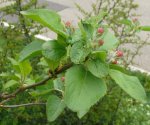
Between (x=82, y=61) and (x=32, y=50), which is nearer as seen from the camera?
(x=82, y=61)

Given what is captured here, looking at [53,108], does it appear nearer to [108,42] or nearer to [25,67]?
[25,67]

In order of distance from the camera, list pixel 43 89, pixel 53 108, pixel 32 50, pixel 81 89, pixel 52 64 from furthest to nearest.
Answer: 1. pixel 43 89
2. pixel 53 108
3. pixel 52 64
4. pixel 32 50
5. pixel 81 89

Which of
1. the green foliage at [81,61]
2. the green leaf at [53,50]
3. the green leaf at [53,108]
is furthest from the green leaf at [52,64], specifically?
the green leaf at [53,108]

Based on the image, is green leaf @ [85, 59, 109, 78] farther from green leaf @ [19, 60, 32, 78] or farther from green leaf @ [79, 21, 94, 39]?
green leaf @ [19, 60, 32, 78]

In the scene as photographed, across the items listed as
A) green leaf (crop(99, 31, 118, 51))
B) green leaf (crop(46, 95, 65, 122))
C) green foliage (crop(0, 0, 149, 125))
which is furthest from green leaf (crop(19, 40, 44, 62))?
green leaf (crop(46, 95, 65, 122))

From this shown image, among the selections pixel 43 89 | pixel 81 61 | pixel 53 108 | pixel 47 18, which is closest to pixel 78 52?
pixel 81 61
